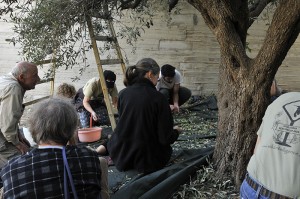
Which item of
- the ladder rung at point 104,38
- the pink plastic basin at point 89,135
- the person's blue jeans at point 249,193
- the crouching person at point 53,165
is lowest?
the pink plastic basin at point 89,135

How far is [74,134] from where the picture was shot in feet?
6.46

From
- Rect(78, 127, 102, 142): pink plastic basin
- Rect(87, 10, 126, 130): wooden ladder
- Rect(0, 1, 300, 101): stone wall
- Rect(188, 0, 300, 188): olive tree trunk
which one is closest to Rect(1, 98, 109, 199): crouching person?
Rect(188, 0, 300, 188): olive tree trunk

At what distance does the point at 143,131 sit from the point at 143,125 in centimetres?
6

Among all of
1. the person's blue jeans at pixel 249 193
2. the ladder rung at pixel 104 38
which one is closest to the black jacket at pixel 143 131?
the person's blue jeans at pixel 249 193

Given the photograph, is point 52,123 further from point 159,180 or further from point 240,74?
point 240,74

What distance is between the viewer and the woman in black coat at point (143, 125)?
3.20 meters

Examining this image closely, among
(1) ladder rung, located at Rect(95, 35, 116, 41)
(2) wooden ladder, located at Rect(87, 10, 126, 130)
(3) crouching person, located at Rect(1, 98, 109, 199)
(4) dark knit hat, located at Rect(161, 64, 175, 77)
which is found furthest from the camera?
(4) dark knit hat, located at Rect(161, 64, 175, 77)

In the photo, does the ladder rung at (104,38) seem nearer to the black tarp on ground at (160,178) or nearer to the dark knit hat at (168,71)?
the dark knit hat at (168,71)

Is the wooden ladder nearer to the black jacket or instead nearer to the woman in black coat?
the woman in black coat

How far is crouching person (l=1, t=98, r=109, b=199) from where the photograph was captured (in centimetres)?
177

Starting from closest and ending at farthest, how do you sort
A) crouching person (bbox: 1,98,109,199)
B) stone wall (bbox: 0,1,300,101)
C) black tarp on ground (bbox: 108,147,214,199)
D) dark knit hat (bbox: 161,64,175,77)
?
crouching person (bbox: 1,98,109,199) → black tarp on ground (bbox: 108,147,214,199) → dark knit hat (bbox: 161,64,175,77) → stone wall (bbox: 0,1,300,101)

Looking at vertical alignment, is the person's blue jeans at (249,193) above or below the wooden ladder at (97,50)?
below

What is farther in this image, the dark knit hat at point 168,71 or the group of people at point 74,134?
the dark knit hat at point 168,71

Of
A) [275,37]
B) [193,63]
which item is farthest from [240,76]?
[193,63]
